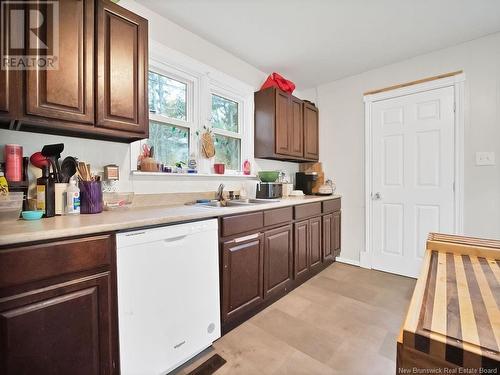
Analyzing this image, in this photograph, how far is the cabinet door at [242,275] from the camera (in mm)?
1655

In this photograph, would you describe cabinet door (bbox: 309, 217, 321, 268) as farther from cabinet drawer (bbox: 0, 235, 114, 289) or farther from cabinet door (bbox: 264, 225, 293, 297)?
cabinet drawer (bbox: 0, 235, 114, 289)

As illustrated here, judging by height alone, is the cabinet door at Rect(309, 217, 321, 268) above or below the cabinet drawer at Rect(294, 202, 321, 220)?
below

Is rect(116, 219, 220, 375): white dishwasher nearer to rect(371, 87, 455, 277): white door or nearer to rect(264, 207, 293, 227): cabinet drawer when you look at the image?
rect(264, 207, 293, 227): cabinet drawer

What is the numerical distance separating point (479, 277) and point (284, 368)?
1.13 metres

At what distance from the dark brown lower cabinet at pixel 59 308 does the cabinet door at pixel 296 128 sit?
240 cm

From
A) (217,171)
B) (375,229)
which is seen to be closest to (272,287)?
(217,171)

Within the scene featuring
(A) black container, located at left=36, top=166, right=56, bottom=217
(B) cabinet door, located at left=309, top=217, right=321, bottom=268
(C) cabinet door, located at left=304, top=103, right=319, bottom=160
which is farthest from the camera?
(C) cabinet door, located at left=304, top=103, right=319, bottom=160

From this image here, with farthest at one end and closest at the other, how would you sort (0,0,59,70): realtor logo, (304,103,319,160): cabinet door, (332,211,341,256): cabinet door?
(304,103,319,160): cabinet door, (332,211,341,256): cabinet door, (0,0,59,70): realtor logo

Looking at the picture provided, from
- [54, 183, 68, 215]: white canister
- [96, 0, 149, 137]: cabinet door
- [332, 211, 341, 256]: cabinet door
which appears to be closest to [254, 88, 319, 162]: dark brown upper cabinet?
[332, 211, 341, 256]: cabinet door

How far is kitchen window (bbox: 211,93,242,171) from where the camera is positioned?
2.57m

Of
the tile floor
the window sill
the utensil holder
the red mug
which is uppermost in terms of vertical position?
the red mug

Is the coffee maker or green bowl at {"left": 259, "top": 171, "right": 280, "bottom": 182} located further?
the coffee maker

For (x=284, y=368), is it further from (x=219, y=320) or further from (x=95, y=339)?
(x=95, y=339)

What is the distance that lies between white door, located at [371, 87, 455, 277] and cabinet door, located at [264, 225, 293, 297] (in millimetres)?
1416
